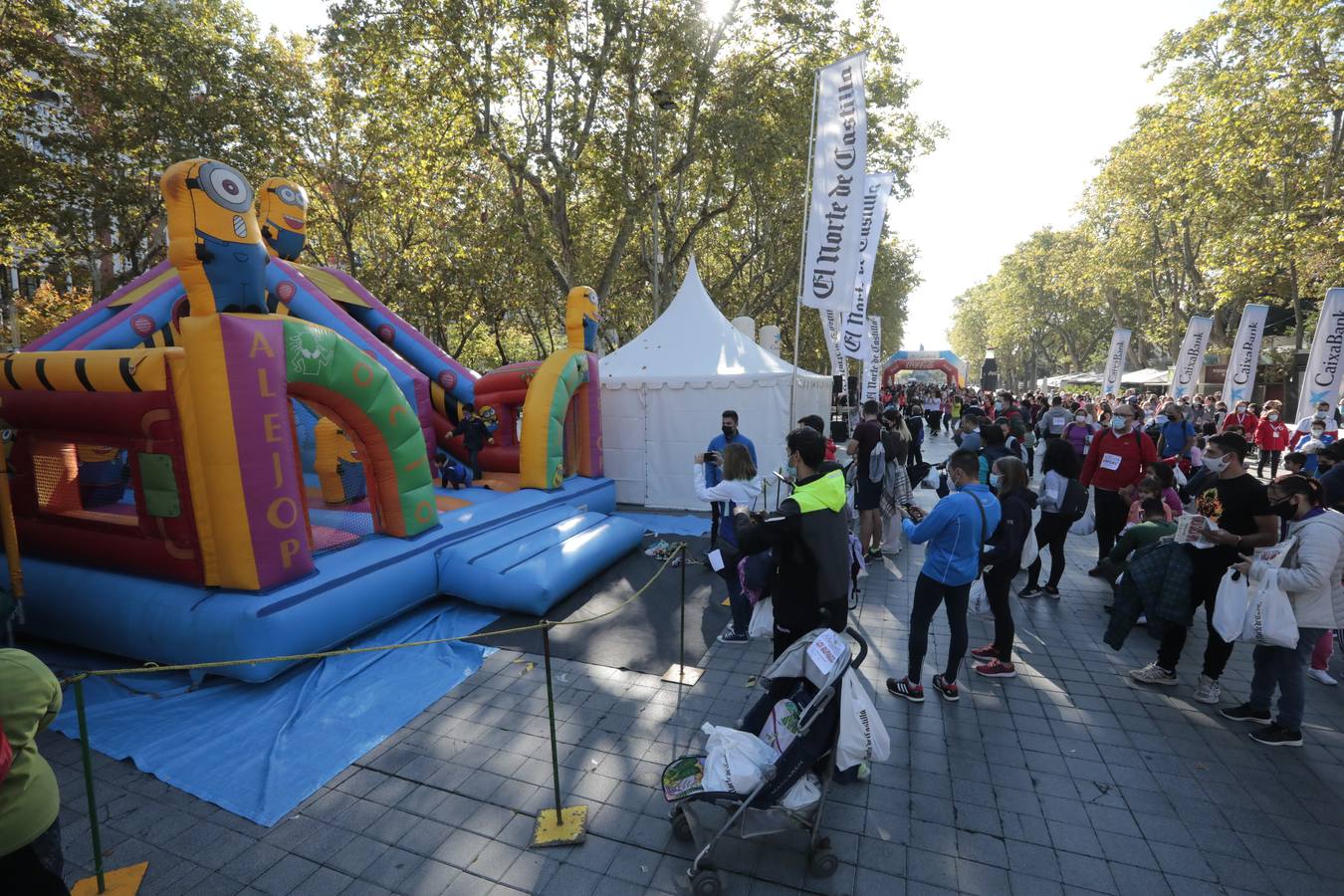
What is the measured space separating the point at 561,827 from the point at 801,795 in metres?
1.22

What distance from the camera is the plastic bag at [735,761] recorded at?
2668 millimetres

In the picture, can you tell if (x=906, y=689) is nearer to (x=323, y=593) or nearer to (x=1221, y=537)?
(x=1221, y=537)

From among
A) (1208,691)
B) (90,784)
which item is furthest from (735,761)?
(1208,691)

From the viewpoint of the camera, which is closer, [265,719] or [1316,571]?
[1316,571]

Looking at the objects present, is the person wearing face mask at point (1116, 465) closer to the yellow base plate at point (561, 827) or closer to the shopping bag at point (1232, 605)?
the shopping bag at point (1232, 605)

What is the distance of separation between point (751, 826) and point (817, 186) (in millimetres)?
7099

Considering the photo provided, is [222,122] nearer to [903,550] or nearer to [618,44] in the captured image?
[618,44]

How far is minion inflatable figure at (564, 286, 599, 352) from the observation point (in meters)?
9.60

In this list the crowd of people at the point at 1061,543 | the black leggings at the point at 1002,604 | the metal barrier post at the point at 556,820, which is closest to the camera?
the metal barrier post at the point at 556,820

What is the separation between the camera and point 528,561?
5973mm

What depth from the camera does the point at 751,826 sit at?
267 cm

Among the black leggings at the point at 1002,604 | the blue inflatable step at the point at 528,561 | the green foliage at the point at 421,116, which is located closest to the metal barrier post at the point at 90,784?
the blue inflatable step at the point at 528,561

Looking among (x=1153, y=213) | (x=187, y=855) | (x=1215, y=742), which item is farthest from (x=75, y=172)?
(x=1153, y=213)

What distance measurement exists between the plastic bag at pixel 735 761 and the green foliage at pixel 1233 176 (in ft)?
58.1
